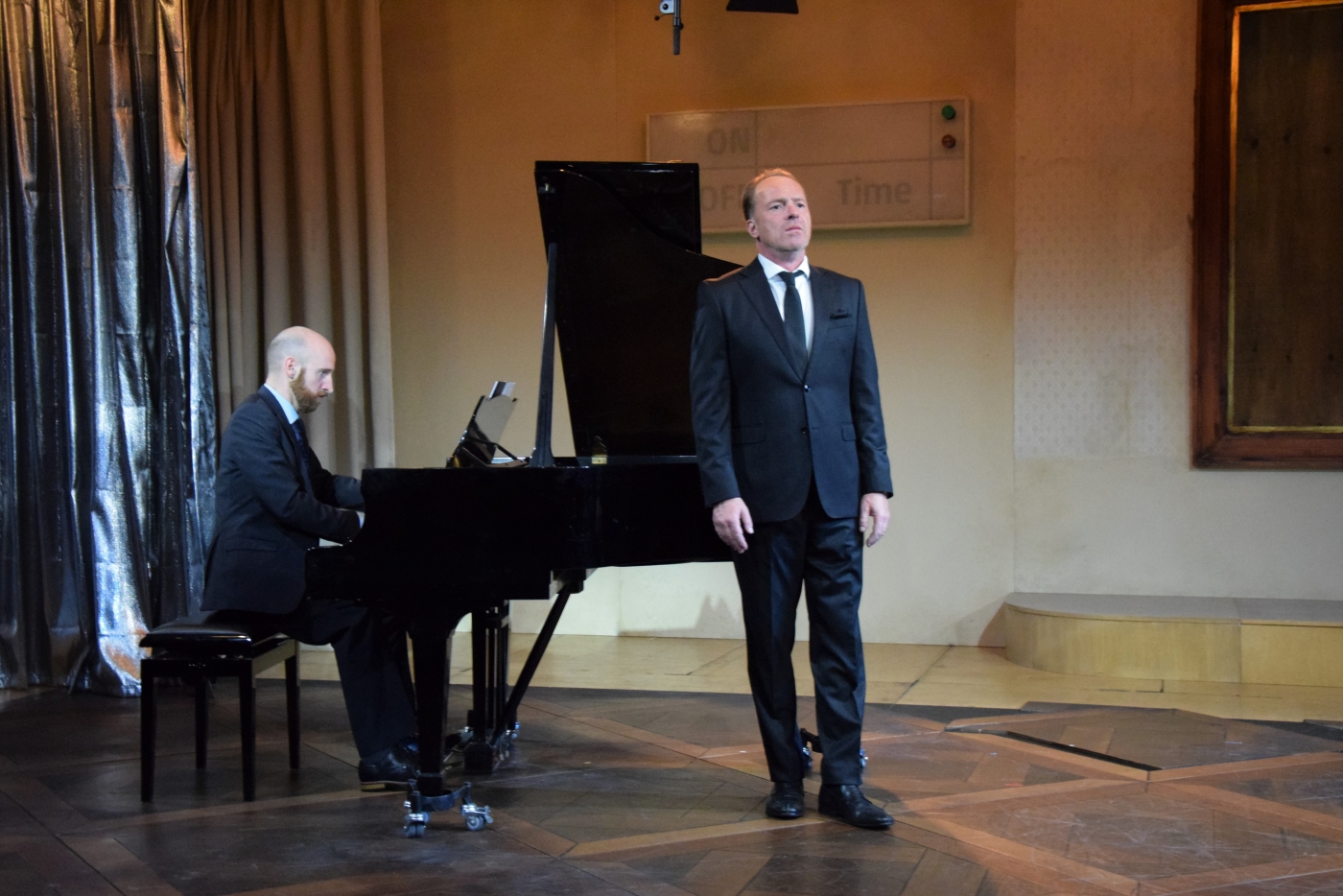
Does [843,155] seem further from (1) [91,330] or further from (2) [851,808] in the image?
(2) [851,808]

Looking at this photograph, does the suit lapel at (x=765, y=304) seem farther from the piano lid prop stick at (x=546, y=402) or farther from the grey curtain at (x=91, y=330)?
the grey curtain at (x=91, y=330)

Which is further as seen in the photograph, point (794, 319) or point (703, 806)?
point (703, 806)

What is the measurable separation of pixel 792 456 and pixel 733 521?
0.64ft

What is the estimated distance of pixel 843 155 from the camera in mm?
5395

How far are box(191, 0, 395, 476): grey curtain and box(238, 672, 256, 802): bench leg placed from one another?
7.20ft

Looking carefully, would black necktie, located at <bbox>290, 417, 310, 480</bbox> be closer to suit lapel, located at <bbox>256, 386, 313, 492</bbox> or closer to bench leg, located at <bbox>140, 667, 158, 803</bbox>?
suit lapel, located at <bbox>256, 386, 313, 492</bbox>

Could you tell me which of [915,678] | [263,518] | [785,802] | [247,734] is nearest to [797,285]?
[785,802]

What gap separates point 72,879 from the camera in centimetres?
266

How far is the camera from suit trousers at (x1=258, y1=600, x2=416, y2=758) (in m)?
3.28

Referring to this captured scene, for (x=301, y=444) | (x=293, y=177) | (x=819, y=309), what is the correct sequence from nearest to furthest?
(x=819, y=309), (x=301, y=444), (x=293, y=177)

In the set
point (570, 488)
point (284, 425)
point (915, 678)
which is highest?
point (284, 425)

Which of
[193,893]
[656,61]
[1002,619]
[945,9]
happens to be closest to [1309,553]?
[1002,619]

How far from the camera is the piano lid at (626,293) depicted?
322 centimetres

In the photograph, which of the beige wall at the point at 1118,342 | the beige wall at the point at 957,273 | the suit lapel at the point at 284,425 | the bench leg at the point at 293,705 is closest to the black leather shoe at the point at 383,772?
the bench leg at the point at 293,705
